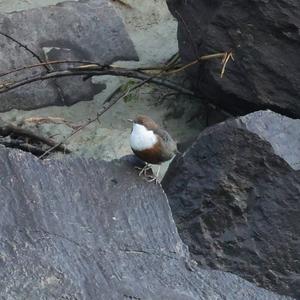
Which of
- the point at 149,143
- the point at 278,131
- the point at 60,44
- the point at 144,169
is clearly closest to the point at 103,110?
the point at 60,44

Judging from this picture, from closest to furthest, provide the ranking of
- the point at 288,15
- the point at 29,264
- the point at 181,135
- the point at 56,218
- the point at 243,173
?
the point at 29,264 → the point at 56,218 → the point at 243,173 → the point at 288,15 → the point at 181,135

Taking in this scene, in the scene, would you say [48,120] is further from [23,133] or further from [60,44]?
[60,44]

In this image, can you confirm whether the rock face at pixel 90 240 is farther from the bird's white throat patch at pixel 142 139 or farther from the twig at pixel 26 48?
the twig at pixel 26 48

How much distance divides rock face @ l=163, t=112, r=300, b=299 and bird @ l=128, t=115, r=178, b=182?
287mm

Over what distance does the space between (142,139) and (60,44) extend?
216cm

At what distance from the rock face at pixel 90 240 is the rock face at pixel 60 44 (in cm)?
223

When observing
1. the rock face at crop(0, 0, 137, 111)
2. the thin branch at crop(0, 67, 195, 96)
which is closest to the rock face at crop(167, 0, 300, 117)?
the thin branch at crop(0, 67, 195, 96)

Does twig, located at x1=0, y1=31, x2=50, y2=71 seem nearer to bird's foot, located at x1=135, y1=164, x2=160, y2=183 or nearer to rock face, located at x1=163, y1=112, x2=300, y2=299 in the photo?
rock face, located at x1=163, y1=112, x2=300, y2=299

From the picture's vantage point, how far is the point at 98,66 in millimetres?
6113

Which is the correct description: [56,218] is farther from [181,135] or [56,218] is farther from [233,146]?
[181,135]

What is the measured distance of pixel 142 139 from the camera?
173 inches

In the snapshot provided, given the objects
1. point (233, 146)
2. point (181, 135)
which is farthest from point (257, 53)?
point (233, 146)

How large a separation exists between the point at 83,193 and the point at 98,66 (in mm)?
2316

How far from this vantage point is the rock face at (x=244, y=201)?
4.56 metres
